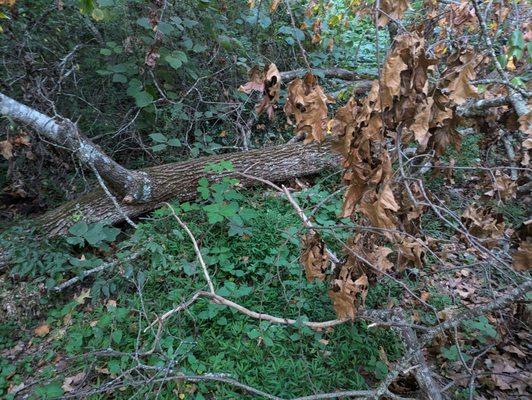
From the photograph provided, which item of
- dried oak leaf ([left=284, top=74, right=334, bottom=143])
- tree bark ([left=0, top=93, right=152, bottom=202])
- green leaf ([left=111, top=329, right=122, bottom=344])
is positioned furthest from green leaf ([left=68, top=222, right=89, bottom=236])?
dried oak leaf ([left=284, top=74, right=334, bottom=143])

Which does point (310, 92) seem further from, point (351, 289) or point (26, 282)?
point (26, 282)

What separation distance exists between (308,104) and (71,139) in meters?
2.47

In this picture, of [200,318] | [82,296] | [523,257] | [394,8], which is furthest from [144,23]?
[523,257]

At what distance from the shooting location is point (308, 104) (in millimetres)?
1912

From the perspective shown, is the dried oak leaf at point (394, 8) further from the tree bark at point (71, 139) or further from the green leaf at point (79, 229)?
the green leaf at point (79, 229)

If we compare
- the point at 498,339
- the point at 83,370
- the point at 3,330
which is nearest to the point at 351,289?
the point at 498,339

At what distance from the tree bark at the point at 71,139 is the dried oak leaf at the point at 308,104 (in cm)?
214

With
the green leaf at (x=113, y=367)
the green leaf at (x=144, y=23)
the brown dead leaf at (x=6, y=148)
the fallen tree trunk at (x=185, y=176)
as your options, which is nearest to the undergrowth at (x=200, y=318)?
the green leaf at (x=113, y=367)

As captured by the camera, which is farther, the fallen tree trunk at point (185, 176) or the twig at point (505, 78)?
the fallen tree trunk at point (185, 176)

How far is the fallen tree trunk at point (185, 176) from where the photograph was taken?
352 cm

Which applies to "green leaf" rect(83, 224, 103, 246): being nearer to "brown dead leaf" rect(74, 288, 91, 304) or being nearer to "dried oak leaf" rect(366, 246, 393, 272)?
"brown dead leaf" rect(74, 288, 91, 304)

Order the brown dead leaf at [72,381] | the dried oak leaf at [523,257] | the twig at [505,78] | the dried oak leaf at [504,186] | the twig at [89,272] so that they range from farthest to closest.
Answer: the twig at [89,272] < the brown dead leaf at [72,381] < the dried oak leaf at [504,186] < the twig at [505,78] < the dried oak leaf at [523,257]

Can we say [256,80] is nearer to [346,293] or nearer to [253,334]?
[346,293]

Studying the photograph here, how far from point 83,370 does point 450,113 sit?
2.66 metres
